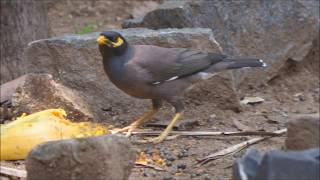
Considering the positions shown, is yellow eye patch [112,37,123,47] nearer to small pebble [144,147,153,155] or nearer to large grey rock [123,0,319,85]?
small pebble [144,147,153,155]

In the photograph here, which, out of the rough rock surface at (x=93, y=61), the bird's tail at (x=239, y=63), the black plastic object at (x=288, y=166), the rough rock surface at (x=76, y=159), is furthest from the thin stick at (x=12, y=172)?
the bird's tail at (x=239, y=63)

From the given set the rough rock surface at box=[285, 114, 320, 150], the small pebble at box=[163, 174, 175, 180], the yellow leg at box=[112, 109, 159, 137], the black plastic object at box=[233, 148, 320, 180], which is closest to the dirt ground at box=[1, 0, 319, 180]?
the small pebble at box=[163, 174, 175, 180]

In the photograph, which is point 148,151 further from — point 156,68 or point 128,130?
point 156,68

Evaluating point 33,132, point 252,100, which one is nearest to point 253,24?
point 252,100

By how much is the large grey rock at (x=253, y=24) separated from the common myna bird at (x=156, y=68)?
1.00 meters

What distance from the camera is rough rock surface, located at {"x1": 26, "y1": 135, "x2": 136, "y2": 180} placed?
376cm

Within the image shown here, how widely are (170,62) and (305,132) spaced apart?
1.92 metres

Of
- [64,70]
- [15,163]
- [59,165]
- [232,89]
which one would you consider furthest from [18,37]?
[59,165]

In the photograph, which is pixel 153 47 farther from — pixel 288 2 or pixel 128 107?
pixel 288 2

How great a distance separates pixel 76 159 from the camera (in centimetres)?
377

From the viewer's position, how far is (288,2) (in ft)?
24.1

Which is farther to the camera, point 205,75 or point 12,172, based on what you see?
point 205,75

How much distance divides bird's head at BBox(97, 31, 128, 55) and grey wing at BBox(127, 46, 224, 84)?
135mm

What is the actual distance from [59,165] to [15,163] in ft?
4.39
